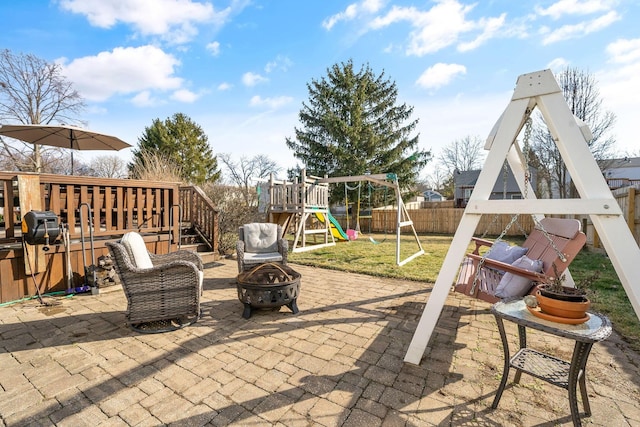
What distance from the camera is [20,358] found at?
252cm

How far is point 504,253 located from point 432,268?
2.61m

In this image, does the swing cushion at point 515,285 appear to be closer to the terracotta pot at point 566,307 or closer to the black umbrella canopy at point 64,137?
the terracotta pot at point 566,307

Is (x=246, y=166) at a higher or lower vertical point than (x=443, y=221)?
higher

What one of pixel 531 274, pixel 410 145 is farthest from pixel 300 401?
pixel 410 145

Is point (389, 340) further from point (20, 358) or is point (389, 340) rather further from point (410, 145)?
point (410, 145)

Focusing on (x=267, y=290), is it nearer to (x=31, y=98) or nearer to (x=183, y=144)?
(x=31, y=98)

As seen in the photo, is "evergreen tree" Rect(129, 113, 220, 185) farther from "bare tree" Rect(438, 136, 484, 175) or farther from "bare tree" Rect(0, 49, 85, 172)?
"bare tree" Rect(438, 136, 484, 175)

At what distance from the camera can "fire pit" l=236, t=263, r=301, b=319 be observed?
3336mm

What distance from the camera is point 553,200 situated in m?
2.06

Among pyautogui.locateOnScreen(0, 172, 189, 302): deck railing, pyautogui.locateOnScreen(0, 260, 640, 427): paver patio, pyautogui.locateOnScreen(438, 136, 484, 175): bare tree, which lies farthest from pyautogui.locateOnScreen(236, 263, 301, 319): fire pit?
pyautogui.locateOnScreen(438, 136, 484, 175): bare tree

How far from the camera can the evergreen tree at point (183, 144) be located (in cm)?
2120

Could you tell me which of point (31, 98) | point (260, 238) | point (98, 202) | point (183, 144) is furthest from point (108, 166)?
point (260, 238)

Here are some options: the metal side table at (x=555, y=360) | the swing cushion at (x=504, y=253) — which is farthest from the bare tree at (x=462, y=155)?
the metal side table at (x=555, y=360)

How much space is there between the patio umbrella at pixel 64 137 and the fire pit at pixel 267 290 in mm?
4799
